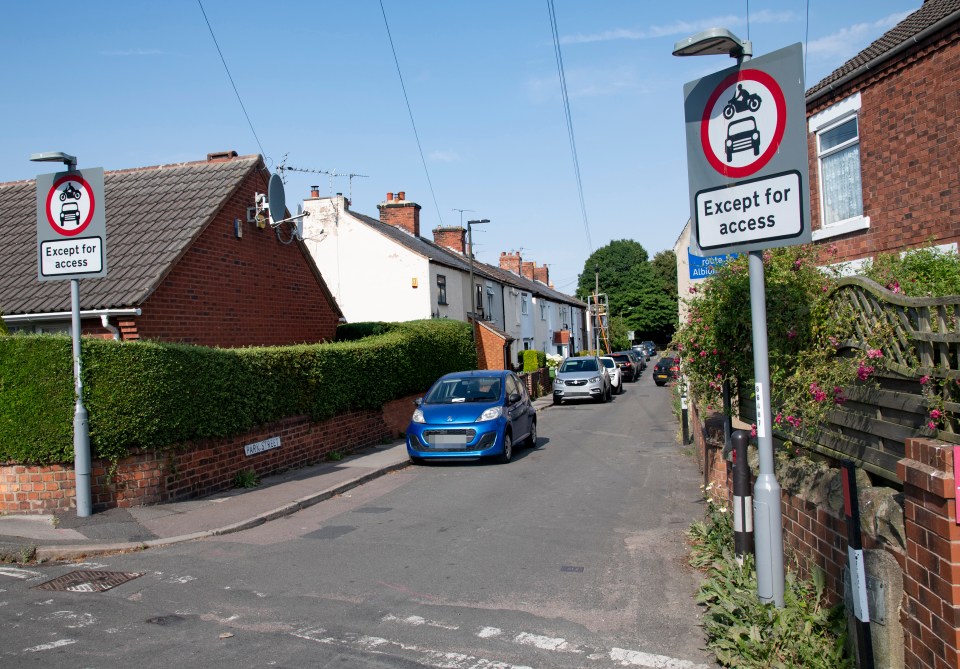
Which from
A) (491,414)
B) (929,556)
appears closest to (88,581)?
(929,556)

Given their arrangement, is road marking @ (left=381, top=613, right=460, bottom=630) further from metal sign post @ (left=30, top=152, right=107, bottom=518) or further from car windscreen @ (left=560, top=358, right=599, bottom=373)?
car windscreen @ (left=560, top=358, right=599, bottom=373)

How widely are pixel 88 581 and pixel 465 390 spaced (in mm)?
8688

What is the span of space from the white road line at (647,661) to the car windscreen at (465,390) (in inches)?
375

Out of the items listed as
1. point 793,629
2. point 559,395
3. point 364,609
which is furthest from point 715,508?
point 559,395

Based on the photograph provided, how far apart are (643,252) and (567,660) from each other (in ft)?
284

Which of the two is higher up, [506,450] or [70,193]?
[70,193]

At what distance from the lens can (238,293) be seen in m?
15.2

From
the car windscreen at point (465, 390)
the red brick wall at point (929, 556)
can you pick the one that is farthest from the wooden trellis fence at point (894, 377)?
the car windscreen at point (465, 390)

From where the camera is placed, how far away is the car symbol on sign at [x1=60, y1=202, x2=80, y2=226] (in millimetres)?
9445

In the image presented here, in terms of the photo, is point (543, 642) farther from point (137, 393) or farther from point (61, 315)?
point (61, 315)

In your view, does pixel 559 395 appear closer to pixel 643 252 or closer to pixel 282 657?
pixel 282 657

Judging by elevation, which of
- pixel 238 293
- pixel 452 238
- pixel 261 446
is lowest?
pixel 261 446

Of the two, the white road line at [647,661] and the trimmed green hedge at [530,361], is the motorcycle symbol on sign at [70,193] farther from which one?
the trimmed green hedge at [530,361]

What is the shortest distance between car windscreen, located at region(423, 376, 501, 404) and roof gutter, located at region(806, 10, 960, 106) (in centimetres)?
734
